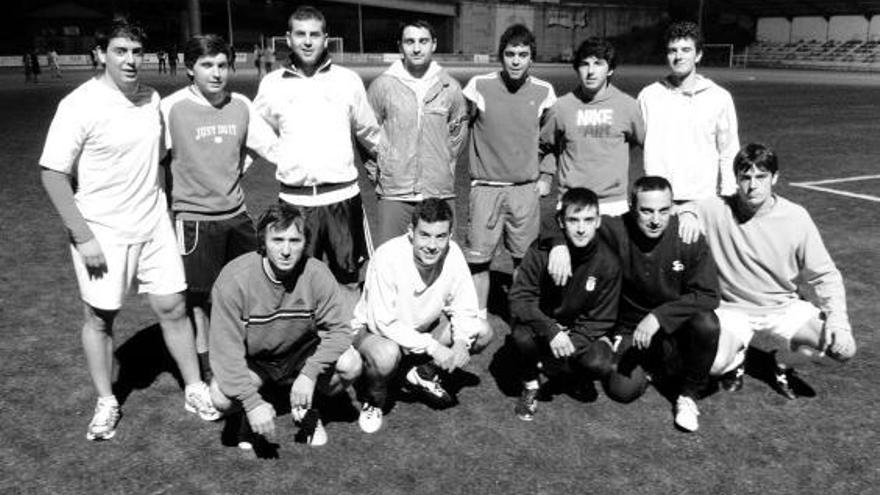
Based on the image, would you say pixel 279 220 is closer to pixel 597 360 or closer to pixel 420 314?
pixel 420 314

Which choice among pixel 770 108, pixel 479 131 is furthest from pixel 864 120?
pixel 479 131

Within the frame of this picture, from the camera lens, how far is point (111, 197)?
4125 millimetres

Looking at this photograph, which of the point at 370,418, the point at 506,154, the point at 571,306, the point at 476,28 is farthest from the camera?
the point at 476,28

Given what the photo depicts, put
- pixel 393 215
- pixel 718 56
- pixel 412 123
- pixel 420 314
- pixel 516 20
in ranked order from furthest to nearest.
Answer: pixel 516 20 → pixel 718 56 → pixel 393 215 → pixel 412 123 → pixel 420 314

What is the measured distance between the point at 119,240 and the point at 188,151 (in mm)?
735

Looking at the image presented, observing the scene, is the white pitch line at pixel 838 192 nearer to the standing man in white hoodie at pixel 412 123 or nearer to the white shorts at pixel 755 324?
the white shorts at pixel 755 324

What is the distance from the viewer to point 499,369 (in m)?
5.37

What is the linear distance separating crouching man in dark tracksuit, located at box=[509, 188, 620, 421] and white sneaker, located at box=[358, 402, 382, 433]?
85 centimetres

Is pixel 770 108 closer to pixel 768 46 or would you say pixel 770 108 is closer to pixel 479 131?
pixel 479 131

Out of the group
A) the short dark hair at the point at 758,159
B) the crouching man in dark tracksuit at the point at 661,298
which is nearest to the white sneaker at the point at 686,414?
the crouching man in dark tracksuit at the point at 661,298

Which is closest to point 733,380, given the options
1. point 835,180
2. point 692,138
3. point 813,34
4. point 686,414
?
point 686,414

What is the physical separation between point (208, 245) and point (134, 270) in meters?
0.52

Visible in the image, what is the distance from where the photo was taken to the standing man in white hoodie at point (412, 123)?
211 inches

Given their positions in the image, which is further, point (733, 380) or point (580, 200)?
point (733, 380)
